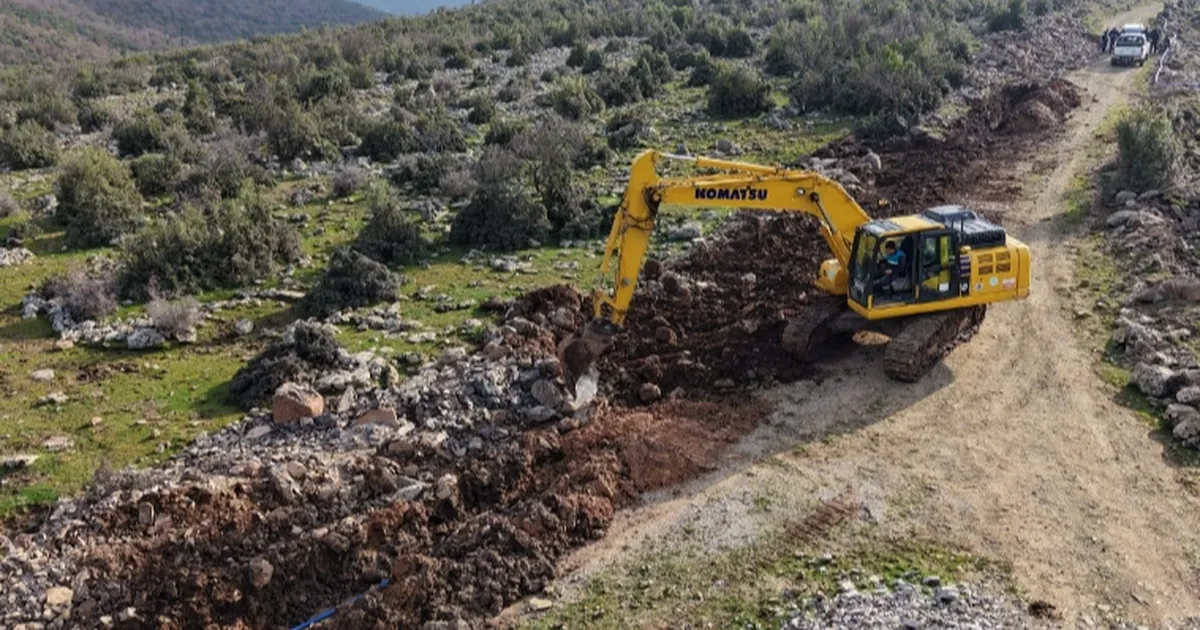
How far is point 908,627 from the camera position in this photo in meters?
9.77

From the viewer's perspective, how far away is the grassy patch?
33.6 ft

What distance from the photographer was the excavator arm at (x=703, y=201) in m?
14.3

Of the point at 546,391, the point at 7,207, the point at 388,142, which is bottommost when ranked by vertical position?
the point at 546,391

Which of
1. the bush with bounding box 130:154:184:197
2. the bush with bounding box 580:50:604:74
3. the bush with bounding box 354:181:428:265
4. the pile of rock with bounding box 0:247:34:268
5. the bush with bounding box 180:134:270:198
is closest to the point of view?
the bush with bounding box 354:181:428:265

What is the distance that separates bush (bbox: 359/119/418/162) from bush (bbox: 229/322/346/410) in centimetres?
1424

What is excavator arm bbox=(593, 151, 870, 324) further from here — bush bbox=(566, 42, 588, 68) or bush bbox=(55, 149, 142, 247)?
bush bbox=(566, 42, 588, 68)

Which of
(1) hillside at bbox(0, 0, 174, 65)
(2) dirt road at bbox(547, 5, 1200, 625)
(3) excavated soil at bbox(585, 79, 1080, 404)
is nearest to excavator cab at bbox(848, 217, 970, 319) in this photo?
(2) dirt road at bbox(547, 5, 1200, 625)

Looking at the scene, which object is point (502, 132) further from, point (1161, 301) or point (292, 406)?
point (1161, 301)

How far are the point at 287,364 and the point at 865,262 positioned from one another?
30.6 ft

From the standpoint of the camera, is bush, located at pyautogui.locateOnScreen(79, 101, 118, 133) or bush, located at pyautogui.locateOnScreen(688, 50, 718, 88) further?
bush, located at pyautogui.locateOnScreen(688, 50, 718, 88)

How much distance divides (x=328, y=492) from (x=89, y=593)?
9.35 feet

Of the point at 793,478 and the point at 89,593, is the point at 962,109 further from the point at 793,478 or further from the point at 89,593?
the point at 89,593

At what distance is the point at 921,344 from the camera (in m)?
14.7

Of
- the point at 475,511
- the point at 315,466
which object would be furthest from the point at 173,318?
the point at 475,511
